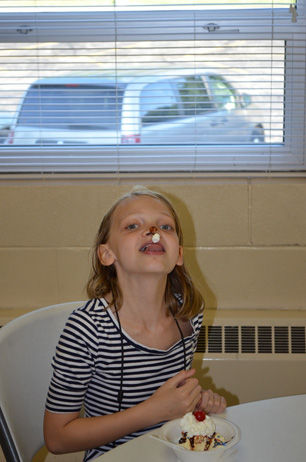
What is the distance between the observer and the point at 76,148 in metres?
2.26

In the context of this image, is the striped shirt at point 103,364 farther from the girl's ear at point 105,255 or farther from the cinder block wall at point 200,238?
the cinder block wall at point 200,238

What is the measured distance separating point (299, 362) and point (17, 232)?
114 centimetres

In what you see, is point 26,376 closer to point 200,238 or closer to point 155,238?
point 155,238

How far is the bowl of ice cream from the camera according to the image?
81 centimetres

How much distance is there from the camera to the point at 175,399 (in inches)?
42.1

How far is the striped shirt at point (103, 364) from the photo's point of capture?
3.85 feet

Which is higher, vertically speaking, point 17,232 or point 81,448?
point 17,232

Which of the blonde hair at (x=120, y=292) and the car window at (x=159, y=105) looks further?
the car window at (x=159, y=105)

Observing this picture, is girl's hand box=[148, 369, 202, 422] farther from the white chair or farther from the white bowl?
the white chair

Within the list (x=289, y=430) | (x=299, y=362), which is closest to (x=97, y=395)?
(x=289, y=430)

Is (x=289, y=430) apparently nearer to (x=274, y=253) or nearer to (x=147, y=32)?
(x=274, y=253)

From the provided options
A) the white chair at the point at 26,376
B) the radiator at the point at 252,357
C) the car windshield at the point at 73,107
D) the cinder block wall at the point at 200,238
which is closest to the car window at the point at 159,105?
the car windshield at the point at 73,107

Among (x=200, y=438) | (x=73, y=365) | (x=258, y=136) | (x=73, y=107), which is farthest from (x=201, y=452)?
(x=73, y=107)

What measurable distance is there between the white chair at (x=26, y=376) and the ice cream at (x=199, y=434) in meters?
0.35
